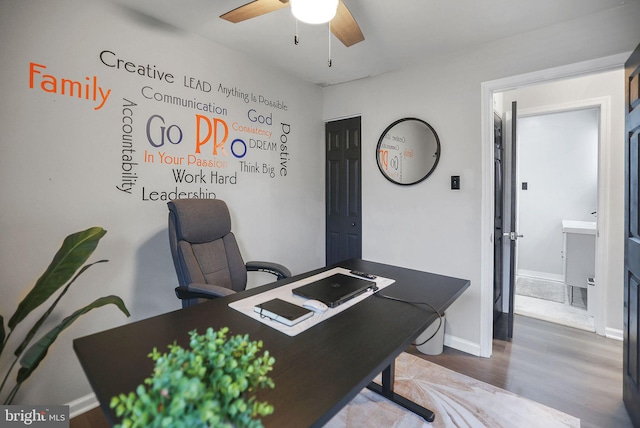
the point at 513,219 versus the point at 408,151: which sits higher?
the point at 408,151

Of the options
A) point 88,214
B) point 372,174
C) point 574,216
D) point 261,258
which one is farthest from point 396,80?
point 574,216

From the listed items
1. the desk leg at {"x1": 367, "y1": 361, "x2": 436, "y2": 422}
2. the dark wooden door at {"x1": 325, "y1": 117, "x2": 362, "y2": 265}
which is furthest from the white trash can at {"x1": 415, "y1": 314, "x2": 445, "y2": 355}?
the dark wooden door at {"x1": 325, "y1": 117, "x2": 362, "y2": 265}

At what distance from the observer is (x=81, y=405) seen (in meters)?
1.77

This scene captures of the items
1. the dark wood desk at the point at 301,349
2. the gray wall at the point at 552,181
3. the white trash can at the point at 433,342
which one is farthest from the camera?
the gray wall at the point at 552,181

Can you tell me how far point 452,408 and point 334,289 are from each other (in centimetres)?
109

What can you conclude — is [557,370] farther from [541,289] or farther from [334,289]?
[541,289]

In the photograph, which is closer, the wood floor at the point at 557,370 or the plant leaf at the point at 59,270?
the plant leaf at the point at 59,270

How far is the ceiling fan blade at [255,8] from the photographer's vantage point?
149 centimetres

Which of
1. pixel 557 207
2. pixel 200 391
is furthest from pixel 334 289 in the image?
pixel 557 207

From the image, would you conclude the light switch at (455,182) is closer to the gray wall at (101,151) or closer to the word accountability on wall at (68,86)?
the gray wall at (101,151)

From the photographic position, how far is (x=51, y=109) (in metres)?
1.64

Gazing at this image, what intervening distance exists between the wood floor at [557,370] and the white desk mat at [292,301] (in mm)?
1190

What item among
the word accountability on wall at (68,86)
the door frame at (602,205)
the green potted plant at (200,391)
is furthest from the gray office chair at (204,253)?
the door frame at (602,205)

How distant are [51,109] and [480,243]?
9.66 ft
